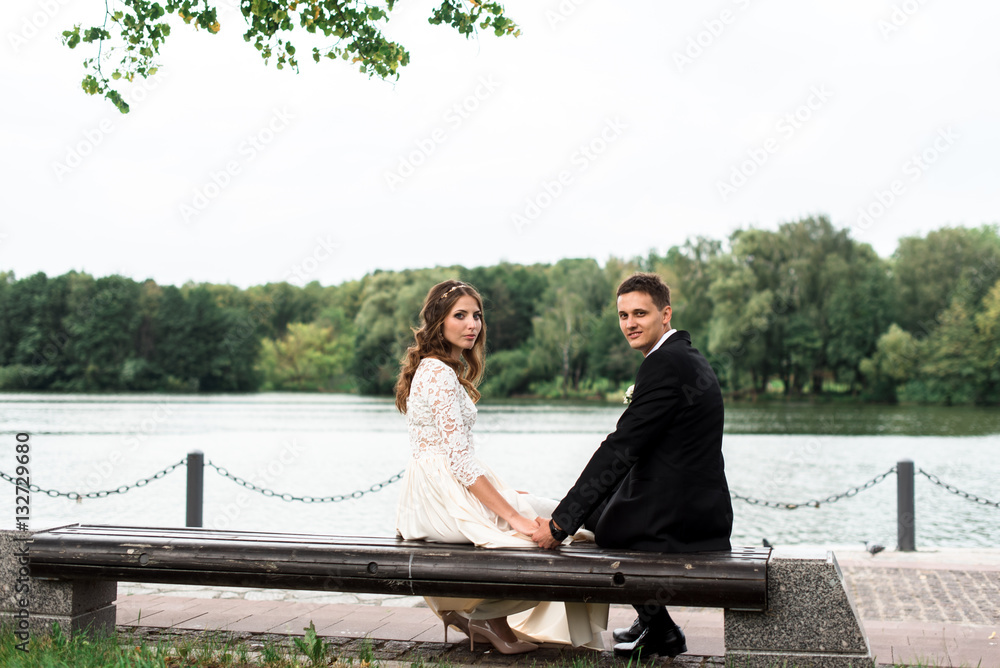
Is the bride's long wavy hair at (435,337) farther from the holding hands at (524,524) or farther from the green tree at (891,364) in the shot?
the green tree at (891,364)

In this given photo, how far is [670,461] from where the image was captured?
3793 millimetres

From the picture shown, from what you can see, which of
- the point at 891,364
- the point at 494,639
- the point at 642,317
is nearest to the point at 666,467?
the point at 642,317

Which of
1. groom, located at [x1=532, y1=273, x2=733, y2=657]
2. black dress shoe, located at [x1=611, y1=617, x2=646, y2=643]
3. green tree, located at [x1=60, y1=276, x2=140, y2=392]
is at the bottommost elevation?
black dress shoe, located at [x1=611, y1=617, x2=646, y2=643]

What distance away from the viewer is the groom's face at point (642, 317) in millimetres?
3996

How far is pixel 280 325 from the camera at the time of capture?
92.9 metres

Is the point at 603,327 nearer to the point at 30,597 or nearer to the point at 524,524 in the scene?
the point at 524,524

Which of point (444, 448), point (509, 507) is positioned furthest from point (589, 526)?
point (444, 448)

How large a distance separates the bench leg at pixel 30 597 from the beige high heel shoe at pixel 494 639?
1866mm

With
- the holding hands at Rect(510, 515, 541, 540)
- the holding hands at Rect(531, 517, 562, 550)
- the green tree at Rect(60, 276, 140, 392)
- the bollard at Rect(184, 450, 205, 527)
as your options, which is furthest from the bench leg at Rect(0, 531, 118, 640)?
the green tree at Rect(60, 276, 140, 392)

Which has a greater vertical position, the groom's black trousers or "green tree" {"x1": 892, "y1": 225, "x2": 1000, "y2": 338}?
"green tree" {"x1": 892, "y1": 225, "x2": 1000, "y2": 338}

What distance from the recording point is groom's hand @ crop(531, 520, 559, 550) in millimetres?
3918

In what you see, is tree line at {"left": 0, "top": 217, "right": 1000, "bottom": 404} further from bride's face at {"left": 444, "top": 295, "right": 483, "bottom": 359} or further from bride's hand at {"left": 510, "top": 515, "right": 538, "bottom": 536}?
bride's hand at {"left": 510, "top": 515, "right": 538, "bottom": 536}

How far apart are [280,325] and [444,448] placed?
301 feet

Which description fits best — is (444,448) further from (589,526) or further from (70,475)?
(70,475)
